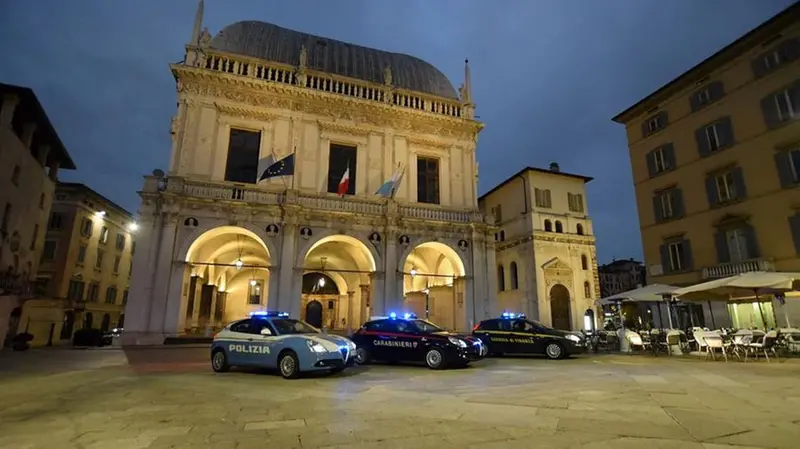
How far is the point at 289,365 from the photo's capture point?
9570 mm

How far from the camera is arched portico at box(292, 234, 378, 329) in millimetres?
23375

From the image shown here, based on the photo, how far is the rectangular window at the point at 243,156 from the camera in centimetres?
2133

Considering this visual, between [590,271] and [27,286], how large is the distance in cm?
3651

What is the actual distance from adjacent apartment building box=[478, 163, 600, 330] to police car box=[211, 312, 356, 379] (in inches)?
808

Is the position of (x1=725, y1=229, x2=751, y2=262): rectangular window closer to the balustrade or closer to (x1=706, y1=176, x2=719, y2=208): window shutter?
(x1=706, y1=176, x2=719, y2=208): window shutter

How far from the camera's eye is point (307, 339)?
376 inches

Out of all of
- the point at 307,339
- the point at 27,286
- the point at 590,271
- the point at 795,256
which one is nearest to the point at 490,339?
the point at 307,339

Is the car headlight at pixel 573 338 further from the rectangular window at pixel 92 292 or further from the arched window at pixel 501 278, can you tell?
the rectangular window at pixel 92 292

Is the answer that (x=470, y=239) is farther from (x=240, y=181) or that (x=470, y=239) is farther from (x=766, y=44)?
(x=766, y=44)

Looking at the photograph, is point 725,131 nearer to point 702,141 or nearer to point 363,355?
point 702,141

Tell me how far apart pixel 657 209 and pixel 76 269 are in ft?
143

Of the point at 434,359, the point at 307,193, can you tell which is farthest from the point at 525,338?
the point at 307,193

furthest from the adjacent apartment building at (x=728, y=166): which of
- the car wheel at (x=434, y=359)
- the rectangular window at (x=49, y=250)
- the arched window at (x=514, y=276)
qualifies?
the rectangular window at (x=49, y=250)

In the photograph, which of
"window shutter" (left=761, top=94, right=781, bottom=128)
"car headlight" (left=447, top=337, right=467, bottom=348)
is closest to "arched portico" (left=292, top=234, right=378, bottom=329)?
"car headlight" (left=447, top=337, right=467, bottom=348)
